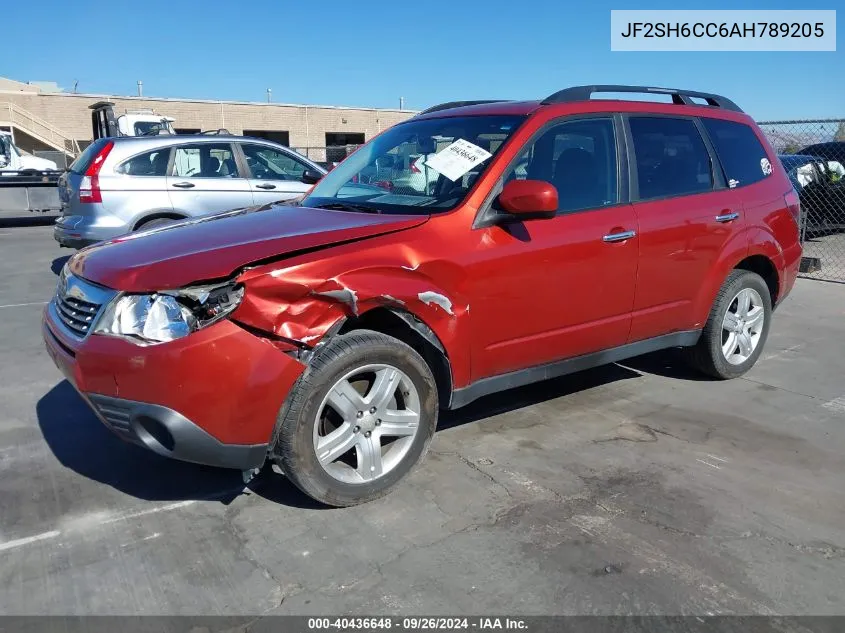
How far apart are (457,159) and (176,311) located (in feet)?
5.86

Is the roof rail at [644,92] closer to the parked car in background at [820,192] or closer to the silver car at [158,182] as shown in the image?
the silver car at [158,182]

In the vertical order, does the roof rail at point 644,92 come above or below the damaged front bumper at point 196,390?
above

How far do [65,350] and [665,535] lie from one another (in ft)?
9.19

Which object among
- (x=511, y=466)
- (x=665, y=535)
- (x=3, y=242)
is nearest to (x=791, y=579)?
(x=665, y=535)

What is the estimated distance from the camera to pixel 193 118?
39.6 meters

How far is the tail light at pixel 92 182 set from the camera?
8.01 m

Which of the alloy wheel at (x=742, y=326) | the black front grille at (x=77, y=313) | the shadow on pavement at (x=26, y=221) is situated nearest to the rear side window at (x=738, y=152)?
the alloy wheel at (x=742, y=326)

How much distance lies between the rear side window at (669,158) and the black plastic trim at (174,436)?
2822mm

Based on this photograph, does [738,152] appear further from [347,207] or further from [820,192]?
[820,192]

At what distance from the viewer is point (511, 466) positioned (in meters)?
3.64

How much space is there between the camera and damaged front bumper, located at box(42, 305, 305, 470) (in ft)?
8.88

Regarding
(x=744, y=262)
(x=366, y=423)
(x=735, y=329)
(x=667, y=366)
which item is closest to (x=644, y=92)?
(x=744, y=262)

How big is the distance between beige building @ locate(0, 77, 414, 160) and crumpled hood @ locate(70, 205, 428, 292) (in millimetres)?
28899

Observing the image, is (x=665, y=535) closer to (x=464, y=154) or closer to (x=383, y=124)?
(x=464, y=154)
